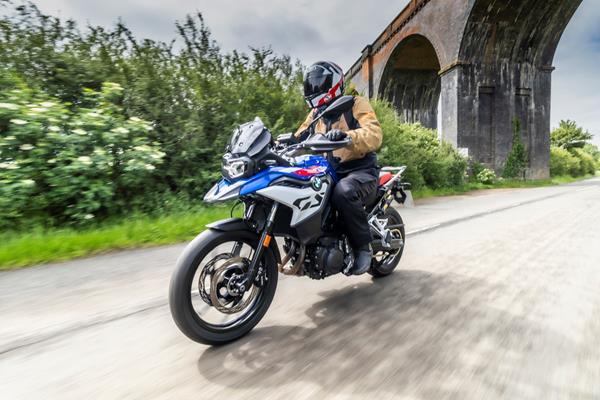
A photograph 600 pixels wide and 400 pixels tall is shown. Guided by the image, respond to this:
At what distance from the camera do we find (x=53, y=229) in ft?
17.5

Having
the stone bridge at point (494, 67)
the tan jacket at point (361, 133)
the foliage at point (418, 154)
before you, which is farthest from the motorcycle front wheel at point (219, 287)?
the stone bridge at point (494, 67)

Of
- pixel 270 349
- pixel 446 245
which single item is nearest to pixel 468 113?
pixel 446 245

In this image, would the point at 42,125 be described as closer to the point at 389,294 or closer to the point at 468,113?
the point at 389,294

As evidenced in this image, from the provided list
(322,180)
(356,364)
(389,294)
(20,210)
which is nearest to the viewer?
(356,364)

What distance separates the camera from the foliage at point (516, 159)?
2223cm

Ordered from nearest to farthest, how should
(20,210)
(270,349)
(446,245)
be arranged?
1. (270,349)
2. (446,245)
3. (20,210)

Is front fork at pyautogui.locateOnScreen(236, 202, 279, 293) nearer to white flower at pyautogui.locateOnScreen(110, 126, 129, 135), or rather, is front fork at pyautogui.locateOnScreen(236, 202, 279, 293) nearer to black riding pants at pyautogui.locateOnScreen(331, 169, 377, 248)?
black riding pants at pyautogui.locateOnScreen(331, 169, 377, 248)

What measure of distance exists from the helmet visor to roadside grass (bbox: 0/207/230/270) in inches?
134

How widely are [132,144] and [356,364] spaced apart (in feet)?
19.0

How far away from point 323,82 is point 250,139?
95 centimetres

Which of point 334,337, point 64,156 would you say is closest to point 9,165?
point 64,156

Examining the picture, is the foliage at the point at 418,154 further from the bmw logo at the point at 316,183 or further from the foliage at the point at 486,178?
the bmw logo at the point at 316,183

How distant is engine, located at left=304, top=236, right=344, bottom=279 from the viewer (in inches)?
102

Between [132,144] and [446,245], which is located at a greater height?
[132,144]
